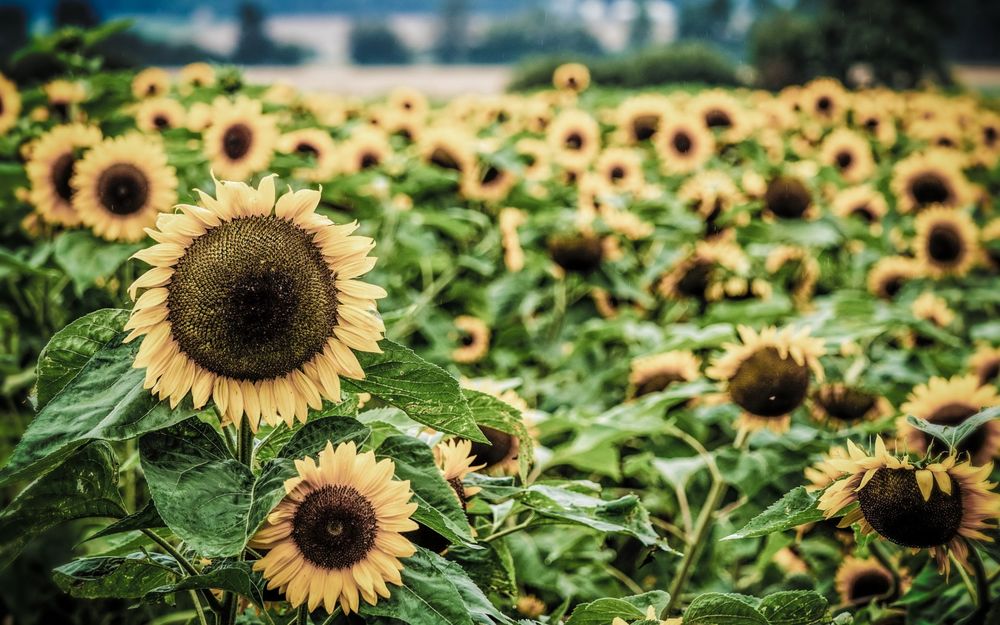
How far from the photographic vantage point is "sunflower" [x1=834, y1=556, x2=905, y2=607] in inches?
63.0

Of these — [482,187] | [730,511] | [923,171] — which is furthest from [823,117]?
[730,511]

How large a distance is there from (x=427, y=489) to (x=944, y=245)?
2.89 m

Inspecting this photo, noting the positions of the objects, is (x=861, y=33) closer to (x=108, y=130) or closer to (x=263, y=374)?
(x=108, y=130)

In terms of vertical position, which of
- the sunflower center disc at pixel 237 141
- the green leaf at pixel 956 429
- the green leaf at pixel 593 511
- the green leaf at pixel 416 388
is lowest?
the green leaf at pixel 593 511

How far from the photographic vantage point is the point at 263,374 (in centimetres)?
89

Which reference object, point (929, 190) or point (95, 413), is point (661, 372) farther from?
point (929, 190)

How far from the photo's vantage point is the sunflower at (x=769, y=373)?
5.57 ft

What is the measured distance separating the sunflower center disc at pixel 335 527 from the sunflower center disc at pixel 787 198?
246cm

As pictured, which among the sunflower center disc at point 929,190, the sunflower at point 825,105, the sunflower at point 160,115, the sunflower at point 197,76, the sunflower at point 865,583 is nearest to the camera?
the sunflower at point 865,583

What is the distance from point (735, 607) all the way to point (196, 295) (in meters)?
0.68

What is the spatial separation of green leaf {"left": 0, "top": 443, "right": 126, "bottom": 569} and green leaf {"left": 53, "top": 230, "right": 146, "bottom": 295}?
93cm

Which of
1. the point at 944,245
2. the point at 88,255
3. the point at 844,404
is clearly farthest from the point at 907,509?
the point at 944,245

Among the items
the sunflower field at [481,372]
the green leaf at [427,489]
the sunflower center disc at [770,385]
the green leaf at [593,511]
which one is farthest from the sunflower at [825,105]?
the green leaf at [427,489]

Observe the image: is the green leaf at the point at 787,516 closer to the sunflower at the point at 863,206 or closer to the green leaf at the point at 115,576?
the green leaf at the point at 115,576
